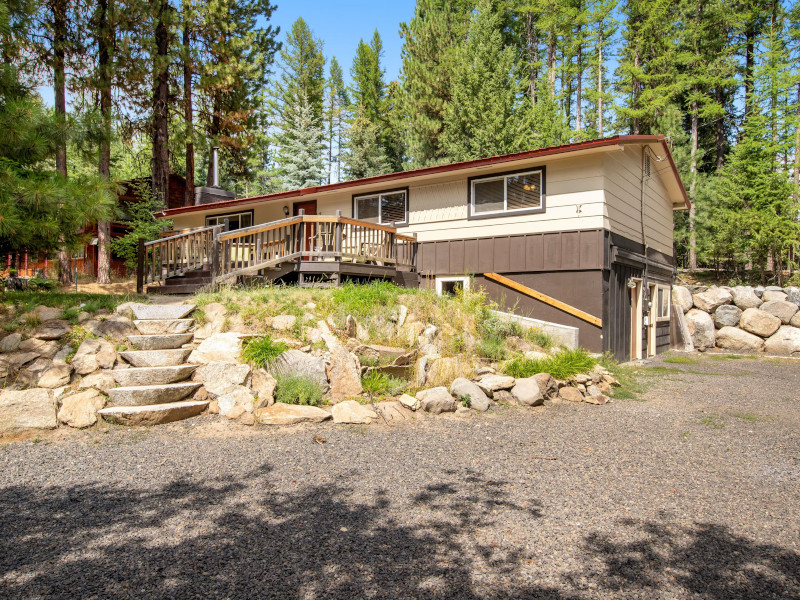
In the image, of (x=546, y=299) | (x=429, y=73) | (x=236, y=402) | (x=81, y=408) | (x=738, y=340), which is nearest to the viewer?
(x=81, y=408)

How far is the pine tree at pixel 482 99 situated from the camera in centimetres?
2334

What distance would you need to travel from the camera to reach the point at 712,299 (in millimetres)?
15883

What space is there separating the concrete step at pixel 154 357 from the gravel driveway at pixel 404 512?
47.2 inches

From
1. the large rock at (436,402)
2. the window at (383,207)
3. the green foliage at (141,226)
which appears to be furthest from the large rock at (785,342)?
the green foliage at (141,226)

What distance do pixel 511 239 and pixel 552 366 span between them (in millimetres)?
4483

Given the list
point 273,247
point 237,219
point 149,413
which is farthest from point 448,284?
point 237,219

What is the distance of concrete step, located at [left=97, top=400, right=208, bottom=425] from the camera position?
18.2ft

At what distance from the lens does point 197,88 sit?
18.6 meters

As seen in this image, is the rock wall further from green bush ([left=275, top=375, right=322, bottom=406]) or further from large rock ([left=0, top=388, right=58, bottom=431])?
large rock ([left=0, top=388, right=58, bottom=431])

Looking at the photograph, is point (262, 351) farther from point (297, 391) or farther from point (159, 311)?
point (159, 311)

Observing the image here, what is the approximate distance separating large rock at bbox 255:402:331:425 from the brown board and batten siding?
22.1ft

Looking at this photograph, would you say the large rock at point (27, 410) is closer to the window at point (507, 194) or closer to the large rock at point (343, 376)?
the large rock at point (343, 376)

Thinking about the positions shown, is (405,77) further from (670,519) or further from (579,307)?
(670,519)

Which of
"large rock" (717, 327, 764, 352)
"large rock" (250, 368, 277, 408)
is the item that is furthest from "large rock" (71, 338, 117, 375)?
"large rock" (717, 327, 764, 352)
